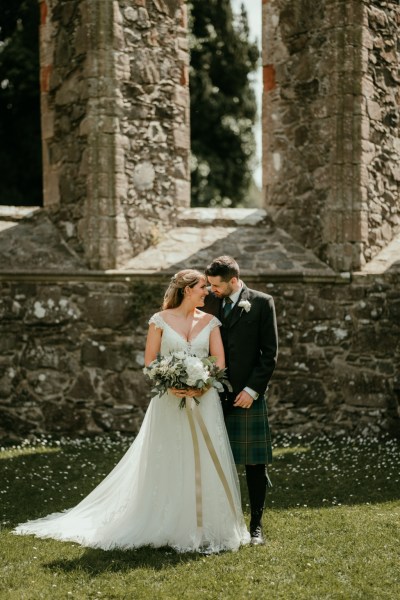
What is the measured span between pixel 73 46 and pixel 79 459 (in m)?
4.51

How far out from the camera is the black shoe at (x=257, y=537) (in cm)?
496

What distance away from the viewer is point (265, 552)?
4.82 meters

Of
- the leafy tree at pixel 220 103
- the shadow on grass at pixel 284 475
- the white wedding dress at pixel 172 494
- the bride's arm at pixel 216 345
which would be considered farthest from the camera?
the leafy tree at pixel 220 103

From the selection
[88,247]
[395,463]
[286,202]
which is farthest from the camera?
[286,202]

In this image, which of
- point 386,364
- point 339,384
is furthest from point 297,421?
point 386,364

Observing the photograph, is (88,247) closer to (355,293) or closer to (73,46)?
(73,46)

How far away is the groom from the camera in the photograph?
5.04 metres

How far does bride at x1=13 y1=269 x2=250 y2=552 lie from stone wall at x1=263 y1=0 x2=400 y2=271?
11.8ft

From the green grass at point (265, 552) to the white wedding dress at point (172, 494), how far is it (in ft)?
0.45

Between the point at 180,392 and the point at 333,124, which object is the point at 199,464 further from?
the point at 333,124

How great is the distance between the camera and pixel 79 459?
23.9 feet

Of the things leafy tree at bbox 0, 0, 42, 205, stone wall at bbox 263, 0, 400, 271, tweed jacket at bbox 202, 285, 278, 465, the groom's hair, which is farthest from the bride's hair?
leafy tree at bbox 0, 0, 42, 205

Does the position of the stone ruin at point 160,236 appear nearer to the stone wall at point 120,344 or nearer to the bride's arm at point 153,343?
the stone wall at point 120,344

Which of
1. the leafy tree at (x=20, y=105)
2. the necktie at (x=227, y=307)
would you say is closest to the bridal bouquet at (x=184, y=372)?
the necktie at (x=227, y=307)
